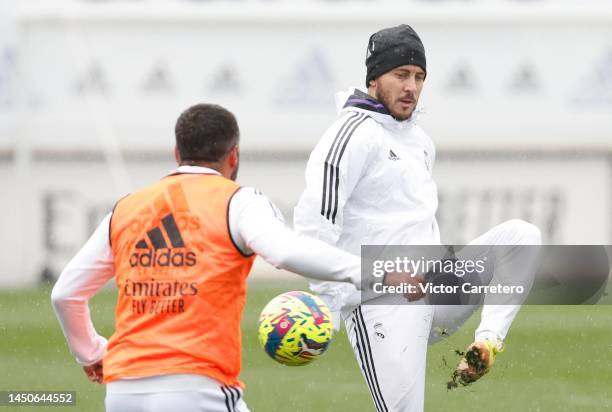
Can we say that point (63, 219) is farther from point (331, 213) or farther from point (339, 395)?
point (331, 213)

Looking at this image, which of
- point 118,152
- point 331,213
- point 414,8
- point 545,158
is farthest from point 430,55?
point 331,213

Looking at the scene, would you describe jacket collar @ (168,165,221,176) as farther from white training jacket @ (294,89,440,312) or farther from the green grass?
the green grass

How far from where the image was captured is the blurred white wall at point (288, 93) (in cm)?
2659

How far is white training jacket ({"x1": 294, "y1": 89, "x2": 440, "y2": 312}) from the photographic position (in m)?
6.55

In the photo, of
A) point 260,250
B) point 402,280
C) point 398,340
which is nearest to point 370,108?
point 398,340

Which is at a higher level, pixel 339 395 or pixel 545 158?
pixel 339 395

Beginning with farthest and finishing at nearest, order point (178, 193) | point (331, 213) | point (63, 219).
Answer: point (63, 219), point (331, 213), point (178, 193)

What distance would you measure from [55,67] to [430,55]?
712 cm

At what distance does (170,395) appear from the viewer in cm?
527

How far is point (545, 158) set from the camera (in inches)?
1074

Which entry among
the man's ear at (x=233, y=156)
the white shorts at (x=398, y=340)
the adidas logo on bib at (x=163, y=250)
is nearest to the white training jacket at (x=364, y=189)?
the white shorts at (x=398, y=340)

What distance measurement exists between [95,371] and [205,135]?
1.12m

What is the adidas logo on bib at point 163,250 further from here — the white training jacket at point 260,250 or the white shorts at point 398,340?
the white shorts at point 398,340

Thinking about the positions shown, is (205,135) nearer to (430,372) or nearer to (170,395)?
(170,395)
